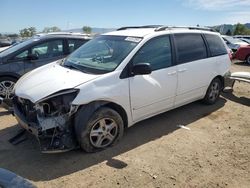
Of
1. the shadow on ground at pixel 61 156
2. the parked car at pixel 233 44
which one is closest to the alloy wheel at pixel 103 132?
the shadow on ground at pixel 61 156

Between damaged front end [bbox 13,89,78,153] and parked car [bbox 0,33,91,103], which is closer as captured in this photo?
damaged front end [bbox 13,89,78,153]

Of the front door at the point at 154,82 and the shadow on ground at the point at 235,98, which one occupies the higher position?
the front door at the point at 154,82

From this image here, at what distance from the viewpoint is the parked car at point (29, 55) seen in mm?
6227

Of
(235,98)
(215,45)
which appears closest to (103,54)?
(215,45)

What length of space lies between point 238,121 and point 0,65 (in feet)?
17.6

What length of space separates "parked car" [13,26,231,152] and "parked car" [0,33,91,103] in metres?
1.81

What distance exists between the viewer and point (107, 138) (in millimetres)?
4227

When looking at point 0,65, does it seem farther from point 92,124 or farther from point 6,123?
point 92,124

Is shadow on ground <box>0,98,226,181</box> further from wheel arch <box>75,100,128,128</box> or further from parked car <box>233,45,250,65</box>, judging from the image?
parked car <box>233,45,250,65</box>

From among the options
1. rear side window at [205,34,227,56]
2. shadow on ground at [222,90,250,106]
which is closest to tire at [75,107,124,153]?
rear side window at [205,34,227,56]

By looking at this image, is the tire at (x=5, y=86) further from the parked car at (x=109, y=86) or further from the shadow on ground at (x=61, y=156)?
the parked car at (x=109, y=86)

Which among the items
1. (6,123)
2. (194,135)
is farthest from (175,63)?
(6,123)

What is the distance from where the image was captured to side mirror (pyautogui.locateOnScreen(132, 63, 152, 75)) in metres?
4.20

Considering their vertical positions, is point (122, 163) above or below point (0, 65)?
below
